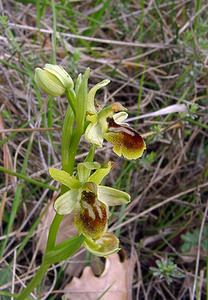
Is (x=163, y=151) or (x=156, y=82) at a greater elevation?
Answer: (x=156, y=82)

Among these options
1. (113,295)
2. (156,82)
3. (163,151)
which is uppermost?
(156,82)

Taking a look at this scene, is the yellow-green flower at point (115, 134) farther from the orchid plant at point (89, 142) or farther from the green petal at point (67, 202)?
the green petal at point (67, 202)

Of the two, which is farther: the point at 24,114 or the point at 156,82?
the point at 156,82

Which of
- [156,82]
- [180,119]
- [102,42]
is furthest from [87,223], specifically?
[102,42]

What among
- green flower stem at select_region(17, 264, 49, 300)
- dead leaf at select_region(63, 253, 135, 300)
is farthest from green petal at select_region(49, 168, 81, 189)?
dead leaf at select_region(63, 253, 135, 300)

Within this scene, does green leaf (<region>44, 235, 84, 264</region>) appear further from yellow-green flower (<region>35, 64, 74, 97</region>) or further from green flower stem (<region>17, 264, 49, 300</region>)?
yellow-green flower (<region>35, 64, 74, 97</region>)

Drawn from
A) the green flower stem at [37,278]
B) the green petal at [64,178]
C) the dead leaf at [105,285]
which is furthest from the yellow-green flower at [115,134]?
the dead leaf at [105,285]

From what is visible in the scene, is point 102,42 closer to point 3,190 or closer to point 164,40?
point 164,40
